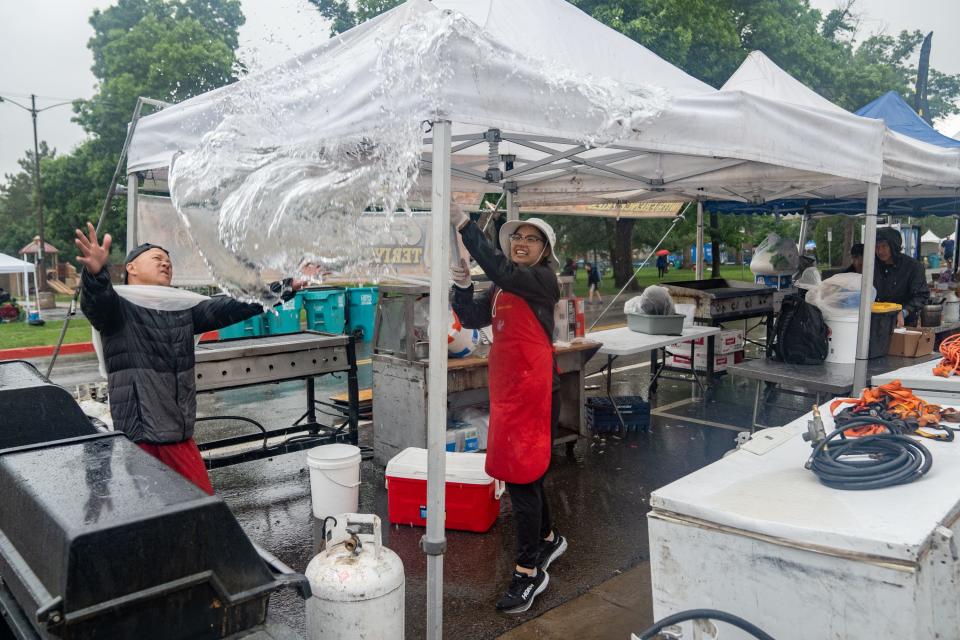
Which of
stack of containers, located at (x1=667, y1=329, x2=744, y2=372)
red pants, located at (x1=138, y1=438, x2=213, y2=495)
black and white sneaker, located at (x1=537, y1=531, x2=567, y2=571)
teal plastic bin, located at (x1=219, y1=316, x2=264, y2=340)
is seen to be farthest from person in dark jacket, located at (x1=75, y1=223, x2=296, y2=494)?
teal plastic bin, located at (x1=219, y1=316, x2=264, y2=340)

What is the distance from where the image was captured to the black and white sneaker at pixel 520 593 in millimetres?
3434

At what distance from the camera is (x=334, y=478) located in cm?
441

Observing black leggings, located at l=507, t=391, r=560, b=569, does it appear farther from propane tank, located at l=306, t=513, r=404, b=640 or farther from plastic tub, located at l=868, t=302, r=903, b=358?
plastic tub, located at l=868, t=302, r=903, b=358

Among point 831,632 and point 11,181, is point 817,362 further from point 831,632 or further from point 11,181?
point 11,181

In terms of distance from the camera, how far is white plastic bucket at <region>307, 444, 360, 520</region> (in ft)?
14.4

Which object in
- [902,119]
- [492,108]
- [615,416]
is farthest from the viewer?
[902,119]

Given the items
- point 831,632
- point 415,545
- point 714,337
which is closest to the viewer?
point 831,632

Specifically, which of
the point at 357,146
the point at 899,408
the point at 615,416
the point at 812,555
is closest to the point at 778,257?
the point at 615,416

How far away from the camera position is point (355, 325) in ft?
Result: 44.2

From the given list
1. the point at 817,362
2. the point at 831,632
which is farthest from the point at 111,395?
the point at 817,362

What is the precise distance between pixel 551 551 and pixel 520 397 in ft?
3.71

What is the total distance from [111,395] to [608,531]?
3075 millimetres

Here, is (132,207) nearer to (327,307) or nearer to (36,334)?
(327,307)

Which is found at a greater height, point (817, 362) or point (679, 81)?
point (679, 81)
